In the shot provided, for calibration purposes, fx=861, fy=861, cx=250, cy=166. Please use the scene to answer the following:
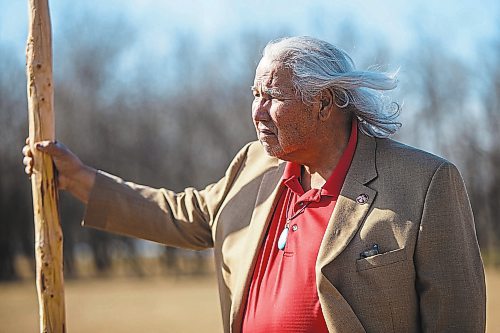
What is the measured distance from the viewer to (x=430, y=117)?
95.2ft

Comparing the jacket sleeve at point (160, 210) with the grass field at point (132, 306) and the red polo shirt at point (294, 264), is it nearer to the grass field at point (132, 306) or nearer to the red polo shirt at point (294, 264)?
the red polo shirt at point (294, 264)

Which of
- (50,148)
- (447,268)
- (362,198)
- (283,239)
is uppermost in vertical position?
(50,148)

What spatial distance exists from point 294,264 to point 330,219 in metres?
0.20

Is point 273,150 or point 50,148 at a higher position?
point 50,148

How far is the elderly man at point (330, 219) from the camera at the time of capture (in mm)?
2799

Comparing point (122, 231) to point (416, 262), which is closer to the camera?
point (416, 262)

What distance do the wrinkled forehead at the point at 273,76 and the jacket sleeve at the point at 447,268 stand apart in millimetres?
638

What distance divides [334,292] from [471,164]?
25448mm

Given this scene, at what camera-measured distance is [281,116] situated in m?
3.08

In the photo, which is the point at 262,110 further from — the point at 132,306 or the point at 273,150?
the point at 132,306

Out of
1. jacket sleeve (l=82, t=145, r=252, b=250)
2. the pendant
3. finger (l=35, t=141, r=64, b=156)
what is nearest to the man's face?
the pendant

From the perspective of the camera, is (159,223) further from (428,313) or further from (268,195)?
(428,313)

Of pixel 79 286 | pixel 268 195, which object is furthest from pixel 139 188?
pixel 79 286

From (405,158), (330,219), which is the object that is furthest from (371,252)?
(405,158)
